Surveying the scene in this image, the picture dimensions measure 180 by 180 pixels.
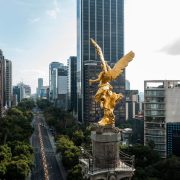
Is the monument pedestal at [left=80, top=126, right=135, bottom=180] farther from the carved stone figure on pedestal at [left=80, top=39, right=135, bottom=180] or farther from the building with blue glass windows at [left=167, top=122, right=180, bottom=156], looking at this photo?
the building with blue glass windows at [left=167, top=122, right=180, bottom=156]

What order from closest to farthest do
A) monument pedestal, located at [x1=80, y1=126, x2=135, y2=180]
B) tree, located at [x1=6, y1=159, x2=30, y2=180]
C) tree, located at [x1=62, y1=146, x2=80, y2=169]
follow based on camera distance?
monument pedestal, located at [x1=80, y1=126, x2=135, y2=180] → tree, located at [x1=6, y1=159, x2=30, y2=180] → tree, located at [x1=62, y1=146, x2=80, y2=169]

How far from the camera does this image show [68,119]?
147375 mm

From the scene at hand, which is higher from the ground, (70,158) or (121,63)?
(121,63)

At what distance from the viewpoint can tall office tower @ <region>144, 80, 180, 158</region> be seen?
9245cm

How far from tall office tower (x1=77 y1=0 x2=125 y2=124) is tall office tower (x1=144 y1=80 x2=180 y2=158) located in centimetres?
7229

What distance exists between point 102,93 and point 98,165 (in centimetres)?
655

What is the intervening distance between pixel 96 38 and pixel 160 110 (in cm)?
9745

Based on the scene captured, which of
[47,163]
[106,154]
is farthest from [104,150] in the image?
[47,163]

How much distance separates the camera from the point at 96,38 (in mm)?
184875

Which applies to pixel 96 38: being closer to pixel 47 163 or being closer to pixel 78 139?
pixel 78 139

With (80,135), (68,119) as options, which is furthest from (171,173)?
(68,119)

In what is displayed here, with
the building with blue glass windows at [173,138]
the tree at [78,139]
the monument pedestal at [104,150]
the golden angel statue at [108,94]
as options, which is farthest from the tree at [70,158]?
the monument pedestal at [104,150]

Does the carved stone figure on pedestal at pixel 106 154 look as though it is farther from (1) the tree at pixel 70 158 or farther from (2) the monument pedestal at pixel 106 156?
(1) the tree at pixel 70 158

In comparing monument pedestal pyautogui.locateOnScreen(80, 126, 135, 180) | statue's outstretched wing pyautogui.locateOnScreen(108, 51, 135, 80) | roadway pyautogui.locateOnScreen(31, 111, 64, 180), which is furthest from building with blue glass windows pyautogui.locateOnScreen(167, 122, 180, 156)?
monument pedestal pyautogui.locateOnScreen(80, 126, 135, 180)
